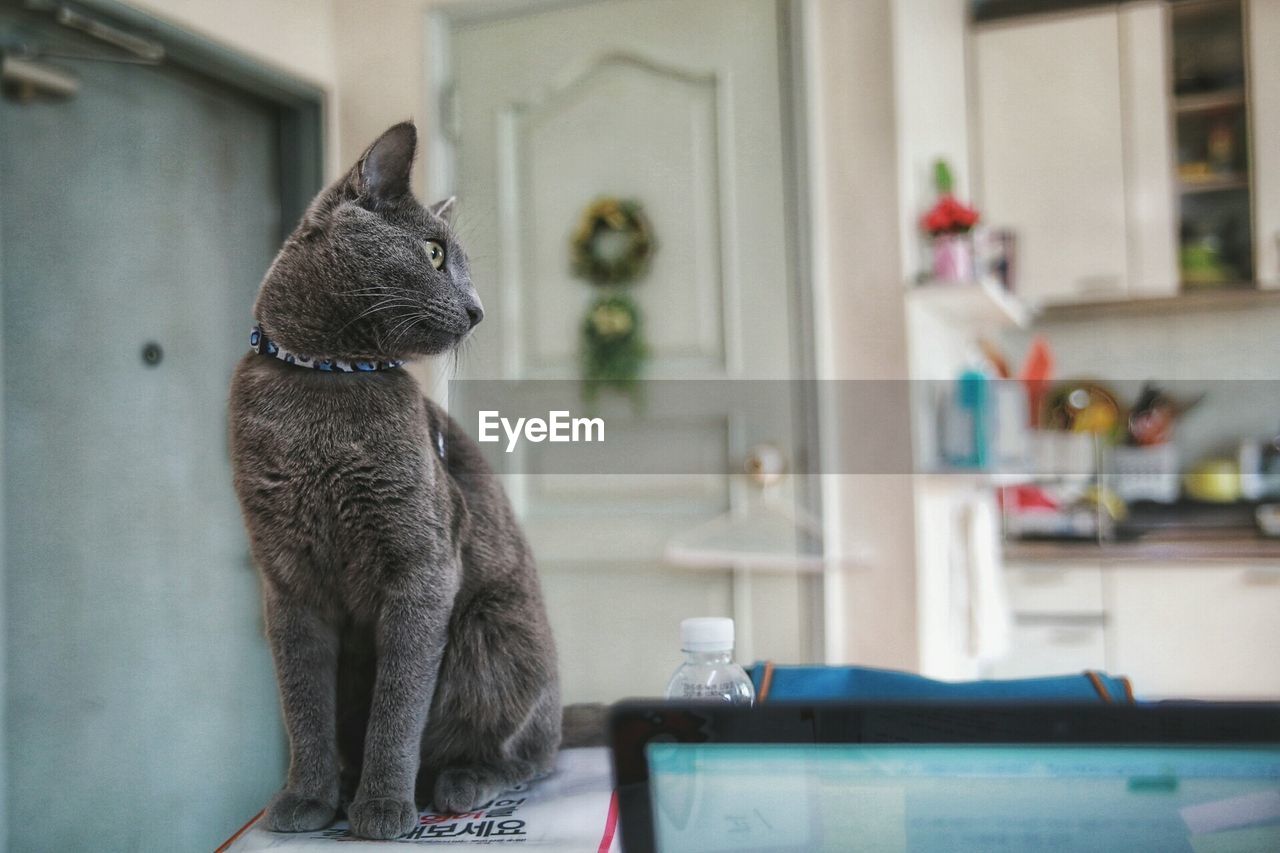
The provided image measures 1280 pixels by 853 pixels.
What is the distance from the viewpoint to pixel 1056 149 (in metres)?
2.72

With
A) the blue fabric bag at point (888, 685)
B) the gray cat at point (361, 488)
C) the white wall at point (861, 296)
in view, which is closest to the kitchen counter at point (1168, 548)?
the white wall at point (861, 296)

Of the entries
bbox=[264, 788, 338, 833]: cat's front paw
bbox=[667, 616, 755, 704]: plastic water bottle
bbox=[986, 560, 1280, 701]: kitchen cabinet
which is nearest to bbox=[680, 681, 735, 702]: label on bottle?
bbox=[667, 616, 755, 704]: plastic water bottle

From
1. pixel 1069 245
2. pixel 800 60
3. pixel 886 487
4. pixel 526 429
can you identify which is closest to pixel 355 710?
pixel 526 429

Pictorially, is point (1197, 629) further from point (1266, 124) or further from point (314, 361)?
point (314, 361)

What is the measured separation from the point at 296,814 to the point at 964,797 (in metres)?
0.39

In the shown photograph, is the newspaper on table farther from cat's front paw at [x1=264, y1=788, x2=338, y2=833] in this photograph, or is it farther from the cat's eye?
the cat's eye

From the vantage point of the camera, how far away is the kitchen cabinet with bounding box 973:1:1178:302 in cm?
265

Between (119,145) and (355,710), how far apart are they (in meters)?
1.29

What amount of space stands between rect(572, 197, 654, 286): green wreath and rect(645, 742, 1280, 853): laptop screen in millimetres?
1719

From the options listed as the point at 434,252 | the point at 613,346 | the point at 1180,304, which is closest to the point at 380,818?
the point at 434,252

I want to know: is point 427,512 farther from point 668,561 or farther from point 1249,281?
point 1249,281

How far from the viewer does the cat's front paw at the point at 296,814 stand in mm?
559

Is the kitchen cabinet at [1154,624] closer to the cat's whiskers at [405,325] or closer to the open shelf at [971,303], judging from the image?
the open shelf at [971,303]

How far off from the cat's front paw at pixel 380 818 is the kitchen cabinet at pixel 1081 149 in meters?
2.60
